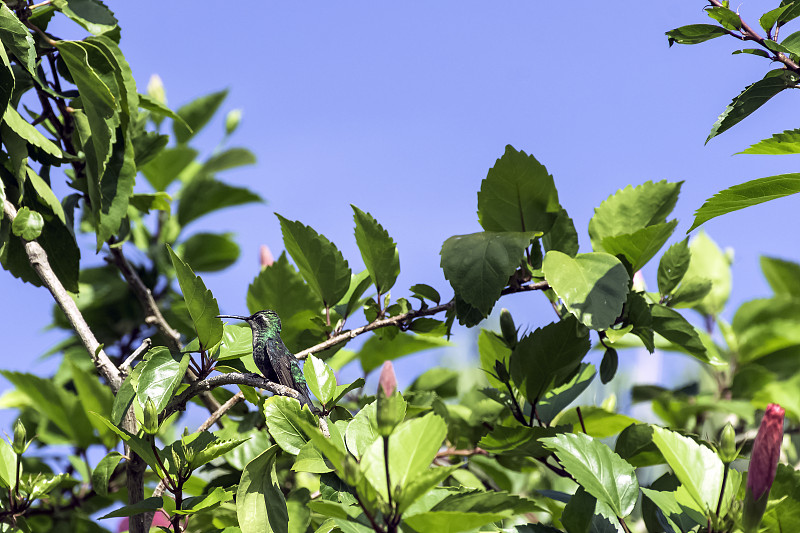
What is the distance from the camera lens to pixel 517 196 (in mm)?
1176

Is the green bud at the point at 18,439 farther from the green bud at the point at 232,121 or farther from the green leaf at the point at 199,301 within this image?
the green bud at the point at 232,121

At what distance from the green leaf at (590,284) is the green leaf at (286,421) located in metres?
0.43

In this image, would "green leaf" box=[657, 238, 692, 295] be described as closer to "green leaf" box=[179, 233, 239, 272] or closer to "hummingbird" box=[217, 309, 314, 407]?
"hummingbird" box=[217, 309, 314, 407]

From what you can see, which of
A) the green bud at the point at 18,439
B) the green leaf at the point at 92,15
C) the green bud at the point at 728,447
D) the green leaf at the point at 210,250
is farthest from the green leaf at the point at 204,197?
the green bud at the point at 728,447

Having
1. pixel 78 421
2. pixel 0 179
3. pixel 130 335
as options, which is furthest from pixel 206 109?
pixel 0 179

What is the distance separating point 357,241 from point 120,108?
464 mm

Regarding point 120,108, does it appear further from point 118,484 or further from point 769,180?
point 769,180

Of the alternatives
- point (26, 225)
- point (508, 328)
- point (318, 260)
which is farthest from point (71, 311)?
point (508, 328)

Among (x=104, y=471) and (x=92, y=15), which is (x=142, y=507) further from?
(x=92, y=15)

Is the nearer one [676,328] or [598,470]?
[598,470]

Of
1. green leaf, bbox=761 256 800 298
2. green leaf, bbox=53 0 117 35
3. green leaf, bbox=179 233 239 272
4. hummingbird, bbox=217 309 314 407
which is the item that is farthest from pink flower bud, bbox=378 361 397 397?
green leaf, bbox=761 256 800 298

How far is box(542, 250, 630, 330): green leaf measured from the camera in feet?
3.42

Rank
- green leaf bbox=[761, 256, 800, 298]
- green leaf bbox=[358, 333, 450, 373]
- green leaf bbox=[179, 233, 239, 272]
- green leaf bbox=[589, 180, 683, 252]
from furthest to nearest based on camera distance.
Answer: green leaf bbox=[761, 256, 800, 298]
green leaf bbox=[179, 233, 239, 272]
green leaf bbox=[358, 333, 450, 373]
green leaf bbox=[589, 180, 683, 252]

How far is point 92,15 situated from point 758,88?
112cm
